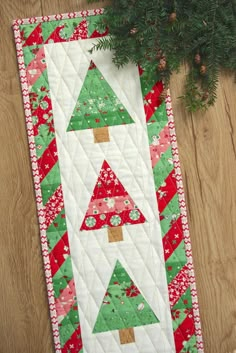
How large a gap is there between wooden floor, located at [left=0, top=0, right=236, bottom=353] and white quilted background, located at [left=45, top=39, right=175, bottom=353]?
12cm

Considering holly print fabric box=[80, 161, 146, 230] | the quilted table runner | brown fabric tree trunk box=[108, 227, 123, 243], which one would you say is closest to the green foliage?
the quilted table runner

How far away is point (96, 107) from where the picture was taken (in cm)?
152

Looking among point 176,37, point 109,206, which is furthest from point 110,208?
point 176,37

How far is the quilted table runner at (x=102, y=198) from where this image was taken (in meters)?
1.50

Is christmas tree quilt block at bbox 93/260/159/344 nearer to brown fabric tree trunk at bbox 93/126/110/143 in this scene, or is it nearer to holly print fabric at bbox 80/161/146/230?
holly print fabric at bbox 80/161/146/230

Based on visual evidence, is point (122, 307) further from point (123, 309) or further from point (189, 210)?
point (189, 210)

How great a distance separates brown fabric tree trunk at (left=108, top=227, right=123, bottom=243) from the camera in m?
1.51

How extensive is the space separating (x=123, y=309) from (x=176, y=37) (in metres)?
0.86

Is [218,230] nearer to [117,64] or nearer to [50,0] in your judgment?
[117,64]

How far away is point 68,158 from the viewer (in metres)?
1.51

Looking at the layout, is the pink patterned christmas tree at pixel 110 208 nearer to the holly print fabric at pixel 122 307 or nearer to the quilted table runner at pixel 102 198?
the quilted table runner at pixel 102 198

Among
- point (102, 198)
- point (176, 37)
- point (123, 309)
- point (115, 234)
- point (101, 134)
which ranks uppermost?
point (176, 37)

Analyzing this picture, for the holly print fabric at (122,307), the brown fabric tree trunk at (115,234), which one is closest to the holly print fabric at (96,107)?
the brown fabric tree trunk at (115,234)

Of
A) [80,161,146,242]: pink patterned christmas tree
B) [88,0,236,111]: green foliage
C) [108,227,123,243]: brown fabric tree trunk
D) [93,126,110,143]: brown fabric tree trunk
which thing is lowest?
[108,227,123,243]: brown fabric tree trunk
